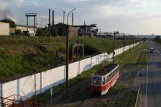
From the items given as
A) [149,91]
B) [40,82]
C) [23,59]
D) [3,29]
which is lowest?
[149,91]

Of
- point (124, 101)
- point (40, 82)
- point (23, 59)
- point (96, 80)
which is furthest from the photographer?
point (23, 59)

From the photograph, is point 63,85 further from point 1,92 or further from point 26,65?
point 1,92

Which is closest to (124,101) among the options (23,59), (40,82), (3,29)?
(40,82)

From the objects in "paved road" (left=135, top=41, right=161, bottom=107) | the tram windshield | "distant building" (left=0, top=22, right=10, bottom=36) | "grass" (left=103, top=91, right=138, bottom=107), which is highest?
"distant building" (left=0, top=22, right=10, bottom=36)

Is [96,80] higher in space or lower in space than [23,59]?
lower

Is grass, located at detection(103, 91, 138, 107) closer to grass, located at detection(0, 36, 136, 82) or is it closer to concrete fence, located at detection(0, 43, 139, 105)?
concrete fence, located at detection(0, 43, 139, 105)

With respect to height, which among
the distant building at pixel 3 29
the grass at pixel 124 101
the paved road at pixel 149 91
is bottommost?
the paved road at pixel 149 91

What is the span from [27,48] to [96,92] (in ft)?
53.7

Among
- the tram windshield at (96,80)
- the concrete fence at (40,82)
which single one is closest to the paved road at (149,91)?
the tram windshield at (96,80)

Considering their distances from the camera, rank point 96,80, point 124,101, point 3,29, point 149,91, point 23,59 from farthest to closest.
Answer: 1. point 3,29
2. point 23,59
3. point 149,91
4. point 96,80
5. point 124,101

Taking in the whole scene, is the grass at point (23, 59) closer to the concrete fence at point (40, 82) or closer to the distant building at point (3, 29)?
the concrete fence at point (40, 82)

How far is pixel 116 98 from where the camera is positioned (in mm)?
27812

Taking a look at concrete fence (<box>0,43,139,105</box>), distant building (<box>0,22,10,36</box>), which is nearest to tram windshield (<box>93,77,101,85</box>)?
concrete fence (<box>0,43,139,105</box>)

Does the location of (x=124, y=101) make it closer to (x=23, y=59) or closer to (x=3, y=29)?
(x=23, y=59)
